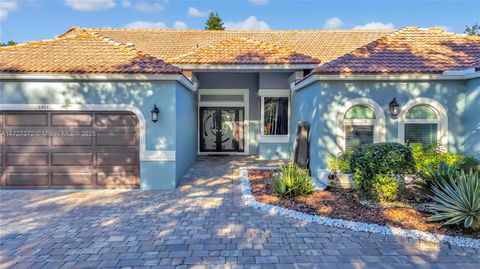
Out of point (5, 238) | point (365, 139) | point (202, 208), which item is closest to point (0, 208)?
point (5, 238)

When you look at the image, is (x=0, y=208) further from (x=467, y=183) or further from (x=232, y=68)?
(x=467, y=183)

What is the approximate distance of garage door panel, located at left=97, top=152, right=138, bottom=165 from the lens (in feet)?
30.1

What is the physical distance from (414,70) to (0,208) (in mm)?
11578

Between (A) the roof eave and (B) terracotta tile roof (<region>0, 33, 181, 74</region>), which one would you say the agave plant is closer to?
(B) terracotta tile roof (<region>0, 33, 181, 74</region>)

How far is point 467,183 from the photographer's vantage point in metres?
5.60

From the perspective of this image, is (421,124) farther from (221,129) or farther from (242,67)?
(221,129)

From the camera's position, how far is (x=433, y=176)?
21.5 ft

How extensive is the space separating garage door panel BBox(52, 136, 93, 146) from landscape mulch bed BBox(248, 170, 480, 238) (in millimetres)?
5158

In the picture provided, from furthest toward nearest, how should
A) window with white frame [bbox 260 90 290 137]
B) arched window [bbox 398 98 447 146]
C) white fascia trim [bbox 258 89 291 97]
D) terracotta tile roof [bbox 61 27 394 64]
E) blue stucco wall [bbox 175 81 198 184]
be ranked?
terracotta tile roof [bbox 61 27 394 64]
window with white frame [bbox 260 90 290 137]
white fascia trim [bbox 258 89 291 97]
blue stucco wall [bbox 175 81 198 184]
arched window [bbox 398 98 447 146]

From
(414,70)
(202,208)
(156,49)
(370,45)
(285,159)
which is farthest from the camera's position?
(156,49)

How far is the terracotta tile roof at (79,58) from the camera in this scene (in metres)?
8.77

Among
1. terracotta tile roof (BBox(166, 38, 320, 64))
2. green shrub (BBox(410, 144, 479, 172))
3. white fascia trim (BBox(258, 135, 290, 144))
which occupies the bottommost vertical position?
green shrub (BBox(410, 144, 479, 172))

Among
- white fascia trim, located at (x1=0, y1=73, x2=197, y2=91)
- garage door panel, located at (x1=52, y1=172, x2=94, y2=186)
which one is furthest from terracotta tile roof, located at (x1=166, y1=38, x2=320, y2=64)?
garage door panel, located at (x1=52, y1=172, x2=94, y2=186)

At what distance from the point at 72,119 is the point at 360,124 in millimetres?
8718
